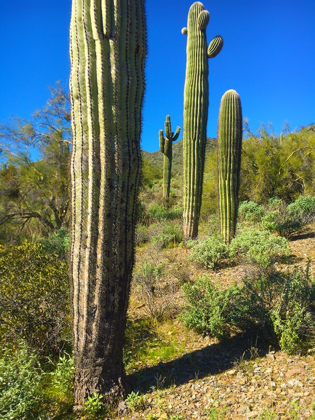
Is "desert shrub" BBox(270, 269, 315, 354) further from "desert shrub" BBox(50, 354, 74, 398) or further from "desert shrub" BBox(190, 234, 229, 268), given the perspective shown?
"desert shrub" BBox(190, 234, 229, 268)

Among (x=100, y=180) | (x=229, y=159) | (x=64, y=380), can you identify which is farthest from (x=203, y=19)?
(x=64, y=380)

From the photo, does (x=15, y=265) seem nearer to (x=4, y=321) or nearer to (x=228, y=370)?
(x=4, y=321)

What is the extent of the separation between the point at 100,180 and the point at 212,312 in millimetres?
2247

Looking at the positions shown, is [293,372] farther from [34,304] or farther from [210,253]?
[210,253]

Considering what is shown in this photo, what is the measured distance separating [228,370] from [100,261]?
1.82 m

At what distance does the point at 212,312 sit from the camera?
11.8 feet

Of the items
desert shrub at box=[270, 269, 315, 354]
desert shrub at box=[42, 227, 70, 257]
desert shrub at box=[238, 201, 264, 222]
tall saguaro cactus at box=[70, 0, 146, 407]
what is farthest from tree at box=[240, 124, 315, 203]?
tall saguaro cactus at box=[70, 0, 146, 407]

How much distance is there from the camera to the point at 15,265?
382 centimetres

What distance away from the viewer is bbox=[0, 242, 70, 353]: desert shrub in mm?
3299

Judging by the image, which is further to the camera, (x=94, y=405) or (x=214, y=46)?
(x=214, y=46)

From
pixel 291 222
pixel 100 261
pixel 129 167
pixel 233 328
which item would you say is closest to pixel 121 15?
pixel 129 167

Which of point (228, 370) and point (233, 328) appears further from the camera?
point (233, 328)

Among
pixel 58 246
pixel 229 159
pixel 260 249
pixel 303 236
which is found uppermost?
pixel 229 159

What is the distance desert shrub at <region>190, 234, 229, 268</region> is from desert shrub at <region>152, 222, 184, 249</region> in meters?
1.77
